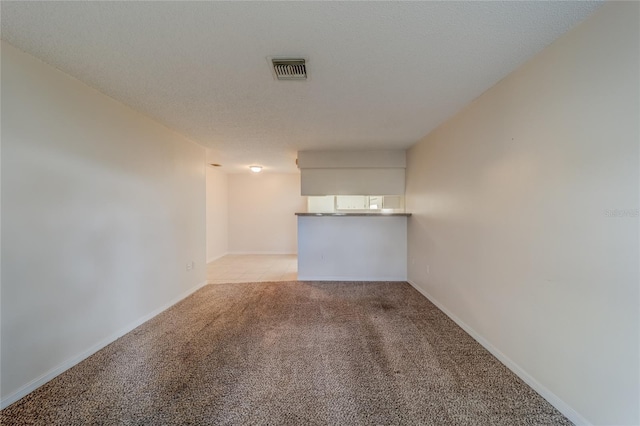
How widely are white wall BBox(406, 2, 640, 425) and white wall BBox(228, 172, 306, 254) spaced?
560 centimetres

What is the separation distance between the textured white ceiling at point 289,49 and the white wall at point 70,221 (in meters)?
0.29

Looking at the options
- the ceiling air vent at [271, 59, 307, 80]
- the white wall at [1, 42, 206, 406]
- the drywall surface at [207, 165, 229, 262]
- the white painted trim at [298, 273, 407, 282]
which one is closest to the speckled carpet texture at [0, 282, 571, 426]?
the white wall at [1, 42, 206, 406]

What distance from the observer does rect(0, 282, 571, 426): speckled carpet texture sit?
1561 mm

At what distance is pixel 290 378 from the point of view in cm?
190

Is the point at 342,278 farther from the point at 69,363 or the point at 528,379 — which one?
the point at 69,363

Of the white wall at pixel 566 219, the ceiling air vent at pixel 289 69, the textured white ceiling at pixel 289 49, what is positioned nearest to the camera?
the white wall at pixel 566 219

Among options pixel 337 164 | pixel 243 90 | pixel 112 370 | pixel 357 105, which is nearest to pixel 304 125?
pixel 357 105

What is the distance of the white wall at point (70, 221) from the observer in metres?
1.69

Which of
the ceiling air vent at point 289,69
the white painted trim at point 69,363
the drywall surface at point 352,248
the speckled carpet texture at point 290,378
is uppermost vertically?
the ceiling air vent at point 289,69

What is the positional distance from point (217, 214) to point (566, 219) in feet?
22.8

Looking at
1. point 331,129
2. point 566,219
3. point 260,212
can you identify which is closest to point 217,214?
point 260,212

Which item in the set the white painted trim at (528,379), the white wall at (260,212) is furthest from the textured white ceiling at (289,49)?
the white wall at (260,212)

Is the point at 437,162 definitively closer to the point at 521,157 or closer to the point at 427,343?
the point at 521,157

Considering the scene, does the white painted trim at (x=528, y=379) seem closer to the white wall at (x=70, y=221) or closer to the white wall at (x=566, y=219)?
the white wall at (x=566, y=219)
